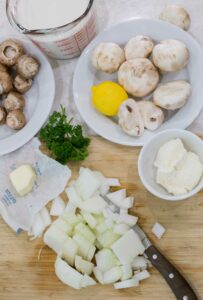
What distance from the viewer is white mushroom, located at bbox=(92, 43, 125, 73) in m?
1.37

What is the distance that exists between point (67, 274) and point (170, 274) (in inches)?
10.9

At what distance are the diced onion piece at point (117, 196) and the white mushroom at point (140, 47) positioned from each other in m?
0.38

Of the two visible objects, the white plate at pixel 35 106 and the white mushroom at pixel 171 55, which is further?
the white plate at pixel 35 106

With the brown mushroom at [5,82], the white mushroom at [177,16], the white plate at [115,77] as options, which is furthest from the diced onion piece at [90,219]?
the white mushroom at [177,16]

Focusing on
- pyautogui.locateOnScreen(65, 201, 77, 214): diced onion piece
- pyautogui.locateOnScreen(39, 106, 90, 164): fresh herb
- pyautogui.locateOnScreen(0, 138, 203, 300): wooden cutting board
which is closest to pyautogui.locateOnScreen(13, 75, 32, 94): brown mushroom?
pyautogui.locateOnScreen(39, 106, 90, 164): fresh herb

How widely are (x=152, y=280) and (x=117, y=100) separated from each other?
0.50 metres

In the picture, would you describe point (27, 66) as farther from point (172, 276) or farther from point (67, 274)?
point (172, 276)

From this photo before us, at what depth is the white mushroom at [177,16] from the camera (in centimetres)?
138

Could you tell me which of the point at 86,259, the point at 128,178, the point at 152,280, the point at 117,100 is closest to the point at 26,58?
the point at 117,100

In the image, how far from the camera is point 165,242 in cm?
133

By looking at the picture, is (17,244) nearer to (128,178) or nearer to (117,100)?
(128,178)

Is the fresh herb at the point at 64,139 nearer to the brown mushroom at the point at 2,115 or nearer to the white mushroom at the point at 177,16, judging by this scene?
the brown mushroom at the point at 2,115

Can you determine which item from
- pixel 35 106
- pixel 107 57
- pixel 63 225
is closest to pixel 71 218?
pixel 63 225

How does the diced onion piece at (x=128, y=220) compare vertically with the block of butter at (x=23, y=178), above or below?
below
